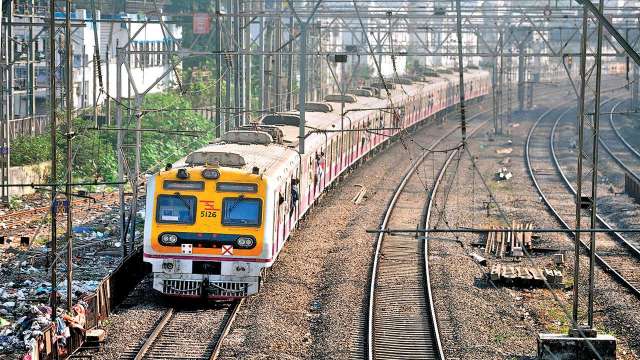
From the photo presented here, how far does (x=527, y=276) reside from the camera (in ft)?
68.2

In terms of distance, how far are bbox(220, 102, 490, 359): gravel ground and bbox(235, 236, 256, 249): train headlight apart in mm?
1035

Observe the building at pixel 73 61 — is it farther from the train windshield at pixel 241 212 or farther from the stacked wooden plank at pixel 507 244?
the train windshield at pixel 241 212

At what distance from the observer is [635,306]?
1909cm

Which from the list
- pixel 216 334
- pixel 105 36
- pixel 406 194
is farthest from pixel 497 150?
pixel 216 334

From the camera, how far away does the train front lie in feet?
59.2

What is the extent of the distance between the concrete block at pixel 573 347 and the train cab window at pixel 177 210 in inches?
224

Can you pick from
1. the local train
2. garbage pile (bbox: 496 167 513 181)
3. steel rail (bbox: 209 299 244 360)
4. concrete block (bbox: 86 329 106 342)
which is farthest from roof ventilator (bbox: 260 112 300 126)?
concrete block (bbox: 86 329 106 342)

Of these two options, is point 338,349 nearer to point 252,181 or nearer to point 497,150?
point 252,181

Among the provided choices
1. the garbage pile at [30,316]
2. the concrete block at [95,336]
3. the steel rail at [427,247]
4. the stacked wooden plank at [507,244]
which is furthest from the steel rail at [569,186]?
the concrete block at [95,336]

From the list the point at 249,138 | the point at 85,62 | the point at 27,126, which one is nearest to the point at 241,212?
the point at 249,138

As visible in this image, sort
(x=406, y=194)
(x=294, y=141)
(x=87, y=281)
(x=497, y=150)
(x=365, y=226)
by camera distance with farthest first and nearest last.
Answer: (x=497, y=150) → (x=406, y=194) → (x=365, y=226) → (x=294, y=141) → (x=87, y=281)

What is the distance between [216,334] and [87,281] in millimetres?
4559

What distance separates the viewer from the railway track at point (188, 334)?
618 inches

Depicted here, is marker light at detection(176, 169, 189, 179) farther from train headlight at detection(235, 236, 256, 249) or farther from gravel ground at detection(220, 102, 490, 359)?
gravel ground at detection(220, 102, 490, 359)
